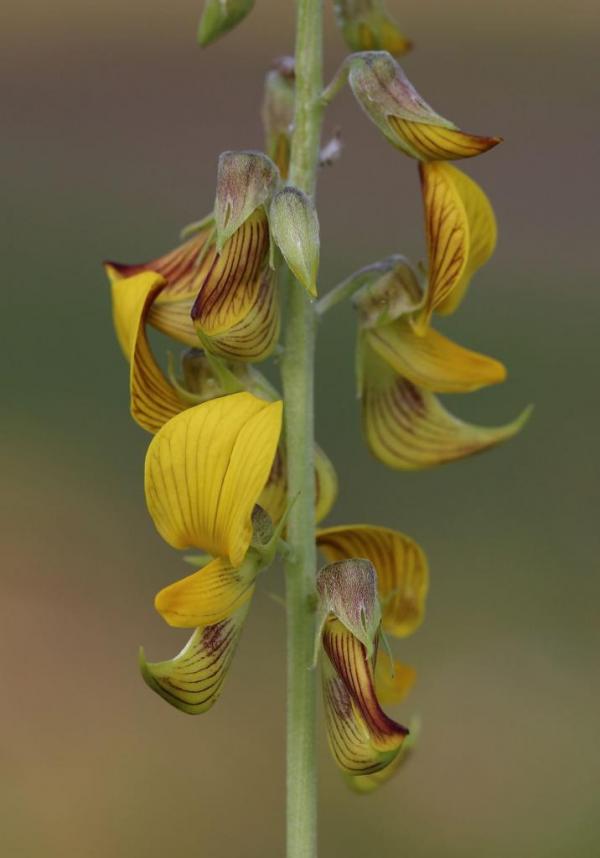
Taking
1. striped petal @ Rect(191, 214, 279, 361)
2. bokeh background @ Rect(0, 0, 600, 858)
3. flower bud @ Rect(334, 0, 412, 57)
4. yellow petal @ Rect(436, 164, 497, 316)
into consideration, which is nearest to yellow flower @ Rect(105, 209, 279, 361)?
striped petal @ Rect(191, 214, 279, 361)

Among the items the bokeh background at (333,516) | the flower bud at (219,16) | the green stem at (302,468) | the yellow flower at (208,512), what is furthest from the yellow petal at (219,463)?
the bokeh background at (333,516)

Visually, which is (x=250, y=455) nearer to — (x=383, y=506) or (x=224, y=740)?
(x=224, y=740)

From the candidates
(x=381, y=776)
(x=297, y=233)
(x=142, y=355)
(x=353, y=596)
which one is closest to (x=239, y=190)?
(x=297, y=233)

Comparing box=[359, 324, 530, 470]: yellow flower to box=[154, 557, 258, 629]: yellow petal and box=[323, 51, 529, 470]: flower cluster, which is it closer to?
box=[323, 51, 529, 470]: flower cluster

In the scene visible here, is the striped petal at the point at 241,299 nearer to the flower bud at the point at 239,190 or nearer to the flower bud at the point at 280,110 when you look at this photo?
the flower bud at the point at 239,190

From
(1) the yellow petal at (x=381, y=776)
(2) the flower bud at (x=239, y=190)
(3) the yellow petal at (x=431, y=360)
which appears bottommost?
(1) the yellow petal at (x=381, y=776)
